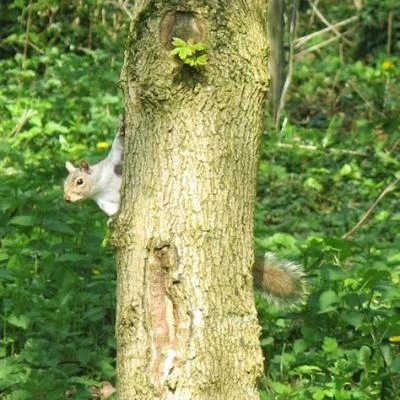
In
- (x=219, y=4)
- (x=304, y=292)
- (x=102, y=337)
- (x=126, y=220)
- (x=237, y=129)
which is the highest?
(x=219, y=4)

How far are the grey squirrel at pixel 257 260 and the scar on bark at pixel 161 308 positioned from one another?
82 cm

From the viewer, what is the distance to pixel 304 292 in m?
4.71

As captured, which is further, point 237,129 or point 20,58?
point 20,58

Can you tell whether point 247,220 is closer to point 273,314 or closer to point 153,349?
point 153,349

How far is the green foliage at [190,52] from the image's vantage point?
10.9 feet

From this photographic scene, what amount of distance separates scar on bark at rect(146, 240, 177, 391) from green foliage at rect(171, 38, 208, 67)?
549mm

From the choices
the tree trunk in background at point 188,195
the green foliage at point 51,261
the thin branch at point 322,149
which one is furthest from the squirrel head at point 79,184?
the thin branch at point 322,149

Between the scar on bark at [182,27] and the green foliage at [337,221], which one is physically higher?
the scar on bark at [182,27]

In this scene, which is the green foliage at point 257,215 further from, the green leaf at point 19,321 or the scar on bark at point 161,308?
the scar on bark at point 161,308

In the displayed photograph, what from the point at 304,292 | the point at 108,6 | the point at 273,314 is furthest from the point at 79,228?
the point at 108,6

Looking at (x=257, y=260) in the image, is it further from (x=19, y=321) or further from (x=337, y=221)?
(x=337, y=221)

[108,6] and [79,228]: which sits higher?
[108,6]

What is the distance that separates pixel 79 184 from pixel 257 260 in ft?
3.61

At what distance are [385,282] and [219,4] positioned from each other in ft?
6.61
